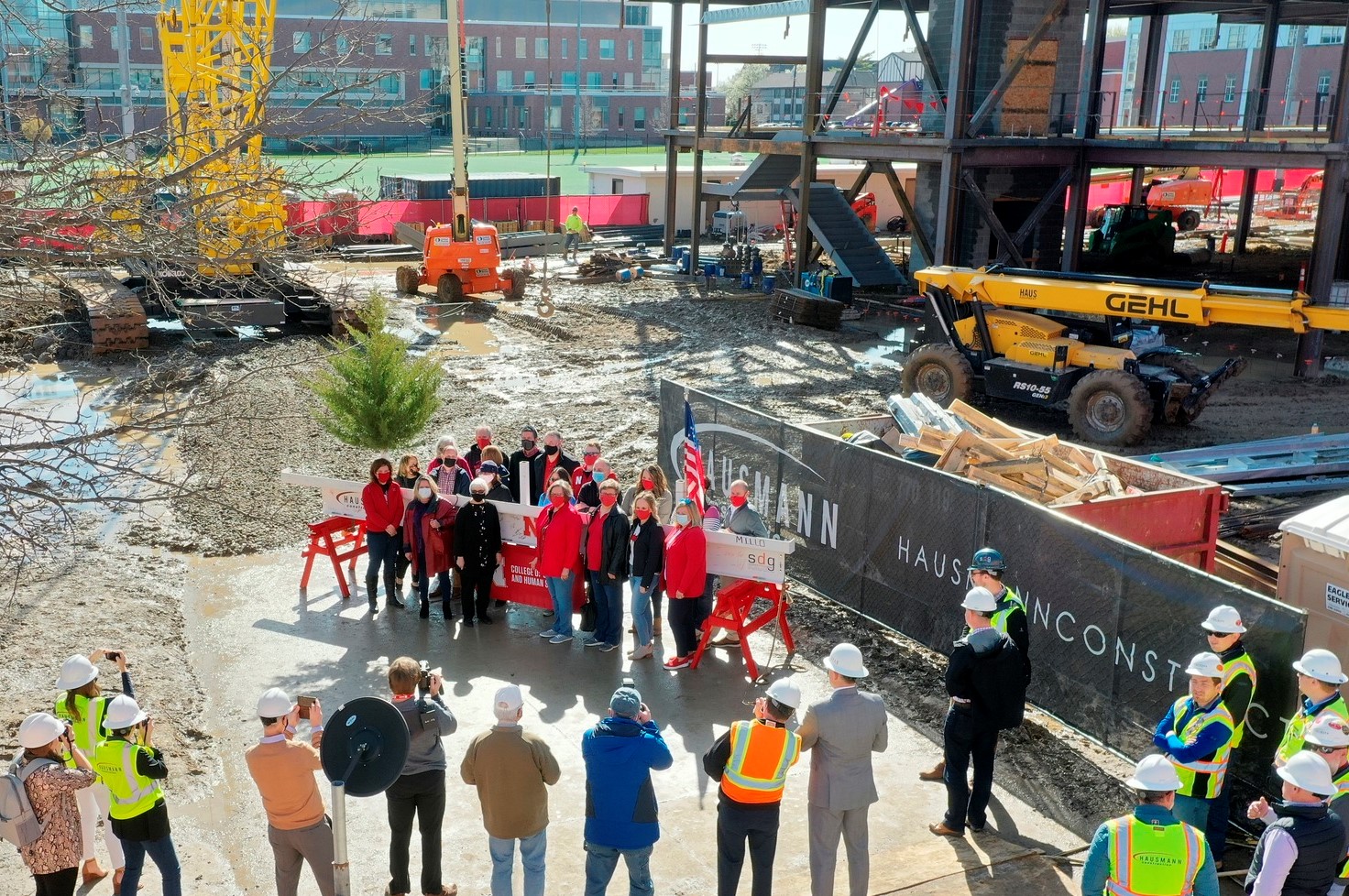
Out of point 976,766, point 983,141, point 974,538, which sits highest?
point 983,141

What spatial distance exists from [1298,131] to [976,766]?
30.3 metres

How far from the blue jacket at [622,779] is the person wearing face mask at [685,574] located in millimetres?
3805

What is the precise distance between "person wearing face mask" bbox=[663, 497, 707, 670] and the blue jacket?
3.81 metres

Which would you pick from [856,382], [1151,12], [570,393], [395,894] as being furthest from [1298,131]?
[395,894]

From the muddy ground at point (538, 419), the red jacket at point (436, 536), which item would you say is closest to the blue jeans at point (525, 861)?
the muddy ground at point (538, 419)

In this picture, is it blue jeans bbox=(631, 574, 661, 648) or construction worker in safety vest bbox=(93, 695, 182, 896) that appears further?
blue jeans bbox=(631, 574, 661, 648)

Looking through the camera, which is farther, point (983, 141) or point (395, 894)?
point (983, 141)

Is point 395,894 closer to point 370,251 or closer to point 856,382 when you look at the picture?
point 856,382

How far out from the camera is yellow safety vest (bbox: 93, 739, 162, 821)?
6.47 meters

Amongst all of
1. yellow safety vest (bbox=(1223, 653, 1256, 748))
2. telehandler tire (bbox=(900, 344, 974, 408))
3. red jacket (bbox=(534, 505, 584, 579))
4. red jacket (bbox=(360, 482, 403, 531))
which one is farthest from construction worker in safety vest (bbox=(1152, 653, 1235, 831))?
telehandler tire (bbox=(900, 344, 974, 408))

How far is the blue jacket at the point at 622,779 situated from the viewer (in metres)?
6.39

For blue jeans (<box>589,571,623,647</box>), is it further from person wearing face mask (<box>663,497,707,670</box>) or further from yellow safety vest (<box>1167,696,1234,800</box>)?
yellow safety vest (<box>1167,696,1234,800</box>)

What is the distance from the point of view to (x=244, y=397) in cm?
1961

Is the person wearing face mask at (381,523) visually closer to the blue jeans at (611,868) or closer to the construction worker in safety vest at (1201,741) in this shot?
the blue jeans at (611,868)
